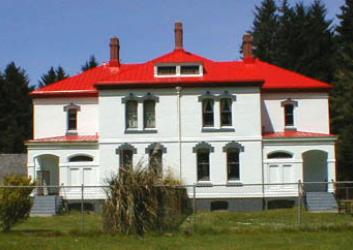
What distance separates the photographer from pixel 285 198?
38562mm

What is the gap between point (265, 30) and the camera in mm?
74062

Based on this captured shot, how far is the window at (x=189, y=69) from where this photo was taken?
1578 inches

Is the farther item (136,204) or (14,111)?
(14,111)

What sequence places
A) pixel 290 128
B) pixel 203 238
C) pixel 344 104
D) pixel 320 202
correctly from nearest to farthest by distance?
pixel 203 238, pixel 320 202, pixel 290 128, pixel 344 104

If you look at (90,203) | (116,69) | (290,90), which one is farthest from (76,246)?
(116,69)

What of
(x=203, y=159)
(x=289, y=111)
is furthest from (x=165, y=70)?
(x=289, y=111)

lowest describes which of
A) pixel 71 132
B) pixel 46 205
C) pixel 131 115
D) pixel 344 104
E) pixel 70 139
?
pixel 46 205

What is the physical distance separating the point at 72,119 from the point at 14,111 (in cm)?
3340

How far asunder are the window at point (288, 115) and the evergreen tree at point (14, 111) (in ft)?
120

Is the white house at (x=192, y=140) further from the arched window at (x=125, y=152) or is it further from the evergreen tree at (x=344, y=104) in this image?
the evergreen tree at (x=344, y=104)

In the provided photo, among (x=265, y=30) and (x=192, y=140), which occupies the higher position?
(x=265, y=30)

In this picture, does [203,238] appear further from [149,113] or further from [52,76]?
[52,76]

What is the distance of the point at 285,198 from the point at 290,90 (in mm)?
7372

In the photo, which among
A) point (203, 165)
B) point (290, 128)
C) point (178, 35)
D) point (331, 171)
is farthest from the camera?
point (178, 35)
